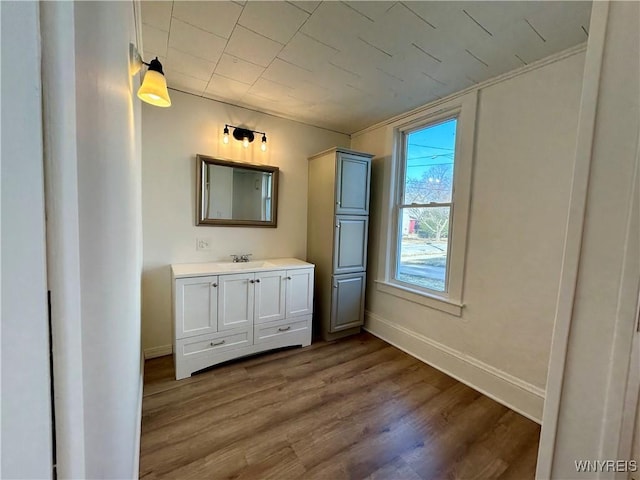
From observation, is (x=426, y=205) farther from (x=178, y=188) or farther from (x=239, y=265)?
(x=178, y=188)

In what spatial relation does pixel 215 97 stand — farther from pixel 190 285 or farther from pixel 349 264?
pixel 349 264

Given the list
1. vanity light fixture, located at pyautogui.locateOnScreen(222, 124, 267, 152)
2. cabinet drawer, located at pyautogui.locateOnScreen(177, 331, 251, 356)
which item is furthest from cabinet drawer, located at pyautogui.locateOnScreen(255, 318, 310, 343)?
vanity light fixture, located at pyautogui.locateOnScreen(222, 124, 267, 152)

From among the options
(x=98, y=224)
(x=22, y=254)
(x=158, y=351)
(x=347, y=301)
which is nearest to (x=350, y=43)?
(x=98, y=224)

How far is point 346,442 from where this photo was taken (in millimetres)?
1590

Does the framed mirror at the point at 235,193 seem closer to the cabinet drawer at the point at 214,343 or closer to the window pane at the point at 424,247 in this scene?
the cabinet drawer at the point at 214,343

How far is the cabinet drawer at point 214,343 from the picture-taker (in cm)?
217

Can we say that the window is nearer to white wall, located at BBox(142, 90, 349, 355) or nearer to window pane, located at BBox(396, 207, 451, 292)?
window pane, located at BBox(396, 207, 451, 292)

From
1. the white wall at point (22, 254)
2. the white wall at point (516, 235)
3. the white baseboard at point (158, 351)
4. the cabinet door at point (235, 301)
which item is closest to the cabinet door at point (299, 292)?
the cabinet door at point (235, 301)

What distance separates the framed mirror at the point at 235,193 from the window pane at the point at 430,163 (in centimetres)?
147

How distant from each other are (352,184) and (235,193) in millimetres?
1244

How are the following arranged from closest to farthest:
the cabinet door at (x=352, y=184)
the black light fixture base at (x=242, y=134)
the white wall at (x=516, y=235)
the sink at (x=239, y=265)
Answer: the white wall at (x=516, y=235), the sink at (x=239, y=265), the black light fixture base at (x=242, y=134), the cabinet door at (x=352, y=184)

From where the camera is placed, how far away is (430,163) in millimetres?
2635

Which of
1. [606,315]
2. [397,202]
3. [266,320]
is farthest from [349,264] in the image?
[606,315]

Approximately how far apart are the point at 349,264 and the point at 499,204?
4.93 feet
